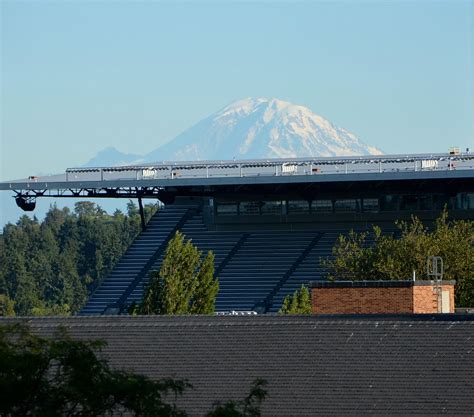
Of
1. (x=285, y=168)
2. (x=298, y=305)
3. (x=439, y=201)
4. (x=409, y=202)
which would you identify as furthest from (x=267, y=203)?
(x=298, y=305)

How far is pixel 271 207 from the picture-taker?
242ft

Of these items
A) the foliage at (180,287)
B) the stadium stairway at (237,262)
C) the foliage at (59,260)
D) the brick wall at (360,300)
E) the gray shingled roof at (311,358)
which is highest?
the foliage at (59,260)

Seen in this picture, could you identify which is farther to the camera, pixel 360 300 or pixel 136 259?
pixel 136 259

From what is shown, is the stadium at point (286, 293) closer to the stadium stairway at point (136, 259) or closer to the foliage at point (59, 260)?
the stadium stairway at point (136, 259)

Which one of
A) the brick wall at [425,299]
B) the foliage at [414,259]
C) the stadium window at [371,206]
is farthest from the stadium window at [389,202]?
the brick wall at [425,299]

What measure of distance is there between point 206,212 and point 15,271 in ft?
174

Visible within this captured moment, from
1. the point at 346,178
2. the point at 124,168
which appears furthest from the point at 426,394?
the point at 124,168

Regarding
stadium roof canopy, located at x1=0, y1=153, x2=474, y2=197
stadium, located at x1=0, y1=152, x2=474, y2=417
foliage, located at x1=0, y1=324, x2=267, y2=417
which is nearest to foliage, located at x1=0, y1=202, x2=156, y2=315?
stadium, located at x1=0, y1=152, x2=474, y2=417

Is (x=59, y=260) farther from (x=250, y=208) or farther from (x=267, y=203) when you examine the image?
(x=267, y=203)

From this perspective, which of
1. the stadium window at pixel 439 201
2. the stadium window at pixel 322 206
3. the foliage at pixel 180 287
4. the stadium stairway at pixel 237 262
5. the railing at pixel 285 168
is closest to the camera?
the foliage at pixel 180 287

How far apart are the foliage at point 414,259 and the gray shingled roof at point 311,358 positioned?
26550 millimetres

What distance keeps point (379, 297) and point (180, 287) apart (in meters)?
17.8

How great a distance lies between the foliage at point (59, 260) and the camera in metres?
122

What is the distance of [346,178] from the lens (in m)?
67.0
